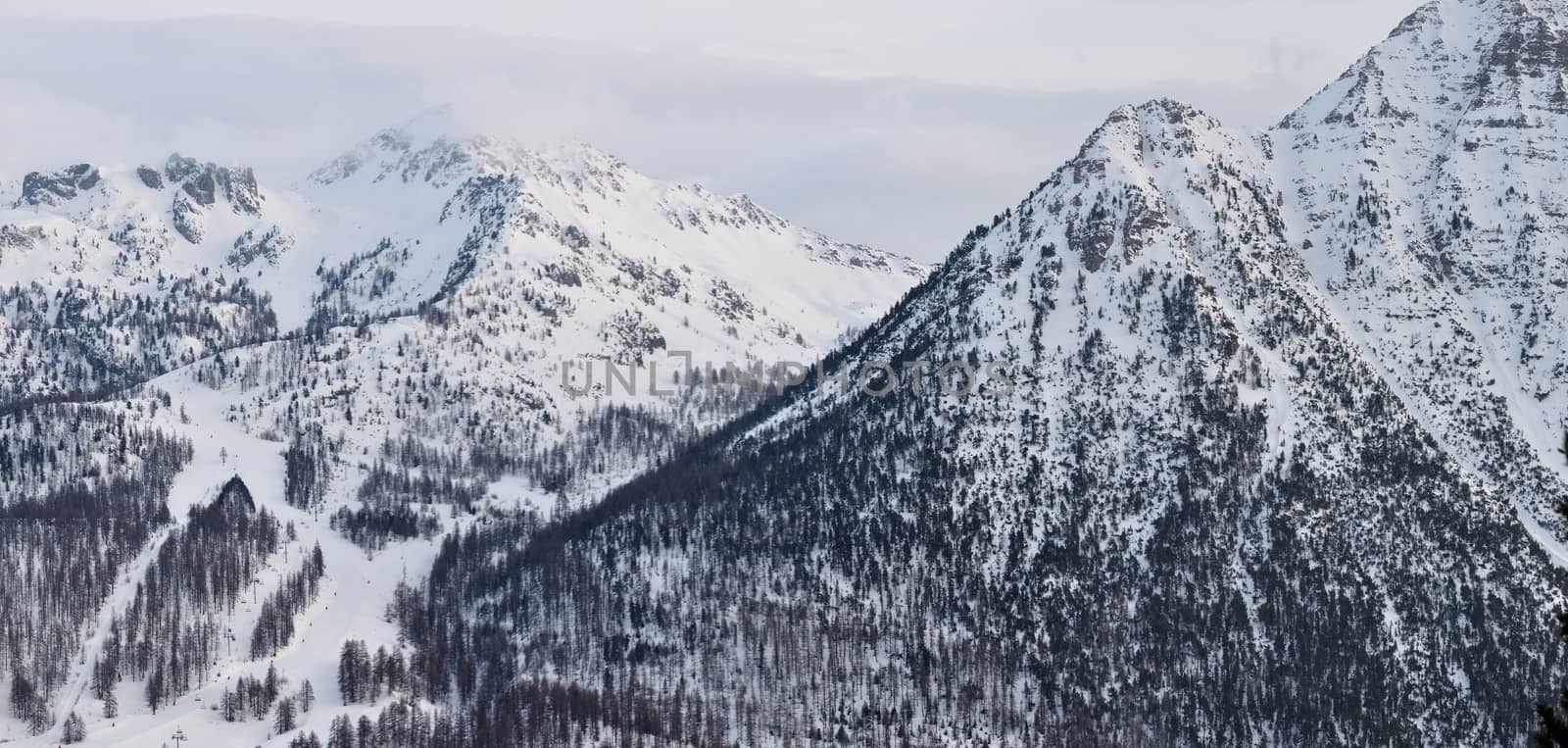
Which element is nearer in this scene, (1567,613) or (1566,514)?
(1566,514)

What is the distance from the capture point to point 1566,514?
70.9m

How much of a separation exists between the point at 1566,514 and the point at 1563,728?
8.58m

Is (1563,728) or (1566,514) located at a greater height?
(1566,514)

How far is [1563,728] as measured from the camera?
229 feet

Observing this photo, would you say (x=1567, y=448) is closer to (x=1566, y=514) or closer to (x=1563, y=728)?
(x=1566, y=514)

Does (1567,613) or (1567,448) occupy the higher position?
(1567,448)

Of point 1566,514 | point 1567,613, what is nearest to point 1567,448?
point 1566,514

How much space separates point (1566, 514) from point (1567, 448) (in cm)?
309

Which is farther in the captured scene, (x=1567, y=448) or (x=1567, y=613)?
(x=1567, y=613)

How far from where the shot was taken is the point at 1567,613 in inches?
2975

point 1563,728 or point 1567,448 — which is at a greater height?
point 1567,448

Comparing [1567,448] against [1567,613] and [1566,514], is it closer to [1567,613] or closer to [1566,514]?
[1566,514]

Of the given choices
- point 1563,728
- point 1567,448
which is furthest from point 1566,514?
point 1563,728

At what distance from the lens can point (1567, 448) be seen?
229 feet
